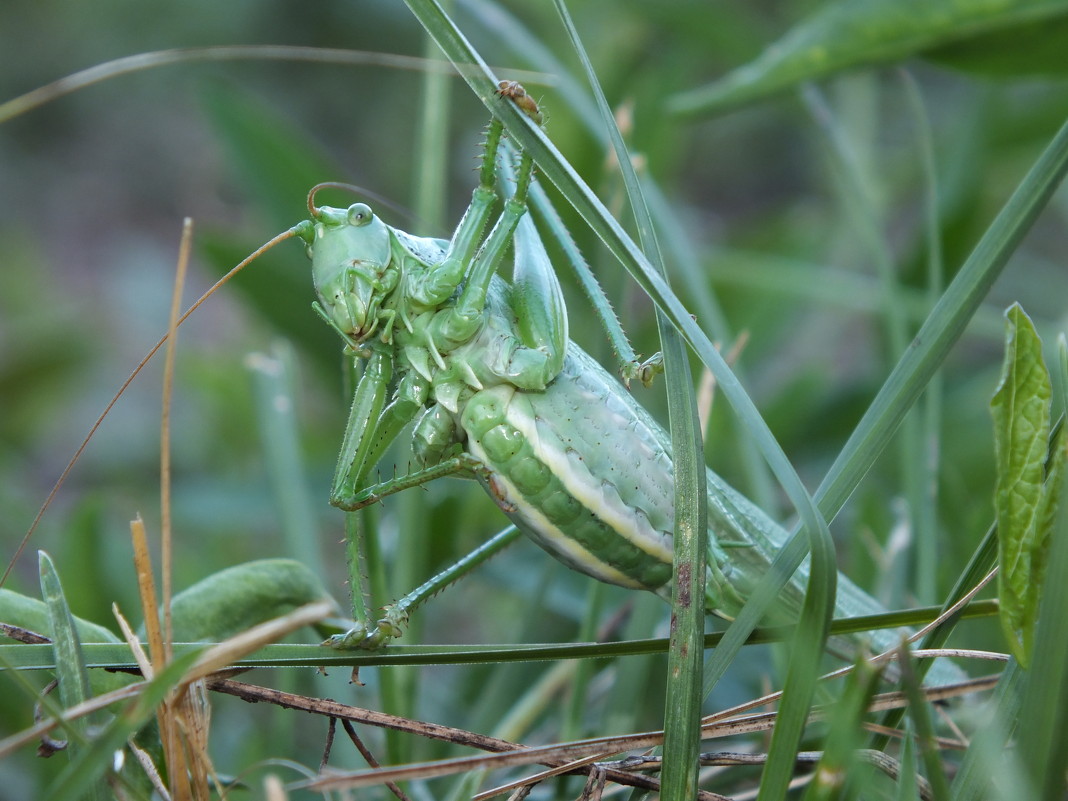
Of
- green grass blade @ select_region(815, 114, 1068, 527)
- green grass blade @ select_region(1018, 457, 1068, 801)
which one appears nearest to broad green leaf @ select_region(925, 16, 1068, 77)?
green grass blade @ select_region(815, 114, 1068, 527)

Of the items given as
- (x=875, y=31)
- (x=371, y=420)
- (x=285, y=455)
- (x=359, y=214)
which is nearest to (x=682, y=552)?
(x=371, y=420)

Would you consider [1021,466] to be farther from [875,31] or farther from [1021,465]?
[875,31]

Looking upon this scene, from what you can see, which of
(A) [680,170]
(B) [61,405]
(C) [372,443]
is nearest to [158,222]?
(B) [61,405]

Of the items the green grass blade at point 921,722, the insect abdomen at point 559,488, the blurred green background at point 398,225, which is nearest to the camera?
the green grass blade at point 921,722

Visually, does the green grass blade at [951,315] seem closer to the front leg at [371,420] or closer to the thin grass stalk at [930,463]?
the thin grass stalk at [930,463]

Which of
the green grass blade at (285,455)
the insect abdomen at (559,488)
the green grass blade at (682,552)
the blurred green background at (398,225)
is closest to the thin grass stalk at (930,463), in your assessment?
the blurred green background at (398,225)

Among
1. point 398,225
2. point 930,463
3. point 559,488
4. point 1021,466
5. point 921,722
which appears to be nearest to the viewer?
point 921,722
